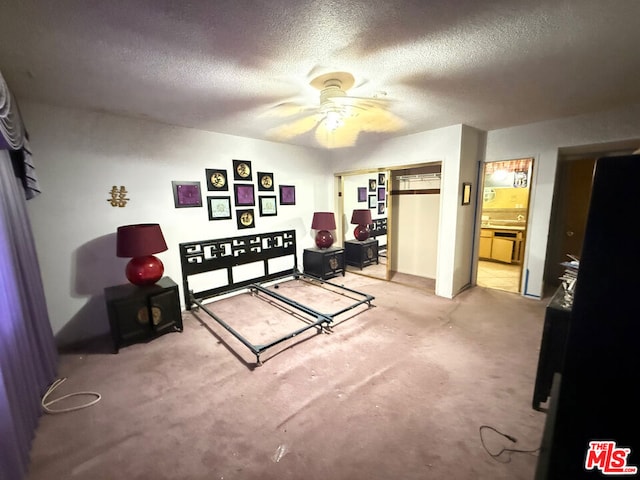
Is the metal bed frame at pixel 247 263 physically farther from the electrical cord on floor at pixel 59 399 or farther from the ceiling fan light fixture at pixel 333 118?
the ceiling fan light fixture at pixel 333 118

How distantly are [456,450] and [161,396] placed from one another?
2.00 m

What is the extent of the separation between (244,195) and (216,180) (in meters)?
0.44

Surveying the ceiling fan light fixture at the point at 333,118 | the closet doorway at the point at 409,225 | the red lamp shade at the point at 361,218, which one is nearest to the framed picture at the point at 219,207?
the ceiling fan light fixture at the point at 333,118

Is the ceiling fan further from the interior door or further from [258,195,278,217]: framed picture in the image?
the interior door

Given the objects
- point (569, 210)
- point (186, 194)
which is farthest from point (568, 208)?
point (186, 194)

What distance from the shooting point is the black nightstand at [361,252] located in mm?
5000

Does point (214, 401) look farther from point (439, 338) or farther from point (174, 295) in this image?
point (439, 338)

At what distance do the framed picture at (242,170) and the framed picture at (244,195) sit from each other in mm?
113

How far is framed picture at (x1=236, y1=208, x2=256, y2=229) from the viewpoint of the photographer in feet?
12.3

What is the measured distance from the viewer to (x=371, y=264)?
5273mm

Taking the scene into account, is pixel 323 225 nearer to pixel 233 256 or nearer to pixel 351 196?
pixel 233 256

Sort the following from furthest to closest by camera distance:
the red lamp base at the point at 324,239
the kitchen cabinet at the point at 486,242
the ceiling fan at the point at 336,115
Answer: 1. the kitchen cabinet at the point at 486,242
2. the red lamp base at the point at 324,239
3. the ceiling fan at the point at 336,115

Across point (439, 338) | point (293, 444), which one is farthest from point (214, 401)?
point (439, 338)

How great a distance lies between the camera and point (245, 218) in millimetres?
3816
